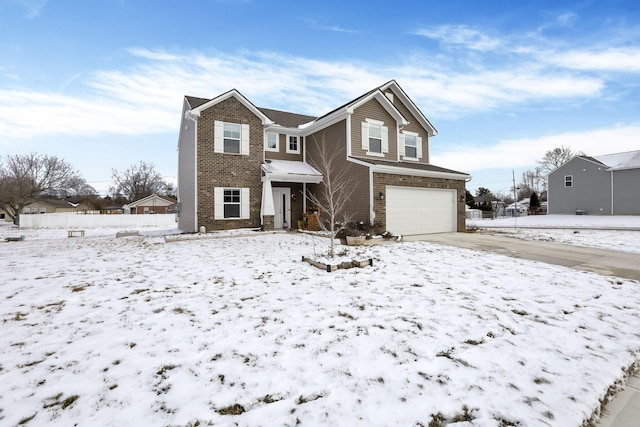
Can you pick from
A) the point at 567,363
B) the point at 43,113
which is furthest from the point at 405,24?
the point at 43,113

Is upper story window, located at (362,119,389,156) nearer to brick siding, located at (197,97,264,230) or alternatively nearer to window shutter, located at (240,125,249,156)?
brick siding, located at (197,97,264,230)

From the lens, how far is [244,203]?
14016 mm

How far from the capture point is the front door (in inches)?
611

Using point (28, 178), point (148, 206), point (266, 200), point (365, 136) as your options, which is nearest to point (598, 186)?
point (365, 136)

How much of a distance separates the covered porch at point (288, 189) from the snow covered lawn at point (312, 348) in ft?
29.5

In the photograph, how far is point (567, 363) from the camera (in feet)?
8.66

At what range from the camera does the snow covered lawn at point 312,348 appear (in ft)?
6.64

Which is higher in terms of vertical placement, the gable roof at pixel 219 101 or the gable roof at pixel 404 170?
the gable roof at pixel 219 101

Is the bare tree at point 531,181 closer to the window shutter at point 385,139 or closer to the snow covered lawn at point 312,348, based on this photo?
the window shutter at point 385,139

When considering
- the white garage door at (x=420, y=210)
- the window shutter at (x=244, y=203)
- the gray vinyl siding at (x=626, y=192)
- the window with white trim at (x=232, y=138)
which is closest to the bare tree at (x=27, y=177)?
the window with white trim at (x=232, y=138)

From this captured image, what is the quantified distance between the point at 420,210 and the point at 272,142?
891 centimetres

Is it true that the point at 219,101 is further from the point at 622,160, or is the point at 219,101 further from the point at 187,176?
the point at 622,160

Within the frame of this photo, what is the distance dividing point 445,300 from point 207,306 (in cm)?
358

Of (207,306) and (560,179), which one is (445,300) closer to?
(207,306)
